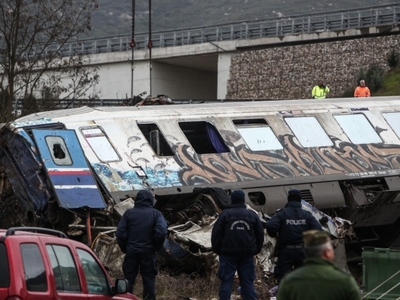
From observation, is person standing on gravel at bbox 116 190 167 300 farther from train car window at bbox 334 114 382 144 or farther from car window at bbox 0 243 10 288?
train car window at bbox 334 114 382 144

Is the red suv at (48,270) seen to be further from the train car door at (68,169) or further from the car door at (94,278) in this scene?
the train car door at (68,169)

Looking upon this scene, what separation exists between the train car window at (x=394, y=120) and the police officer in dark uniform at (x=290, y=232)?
777 cm

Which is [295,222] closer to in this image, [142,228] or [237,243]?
[237,243]

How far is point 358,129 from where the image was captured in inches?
793

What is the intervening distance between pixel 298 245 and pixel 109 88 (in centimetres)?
3739

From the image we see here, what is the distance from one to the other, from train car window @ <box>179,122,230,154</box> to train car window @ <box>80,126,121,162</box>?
5.44ft

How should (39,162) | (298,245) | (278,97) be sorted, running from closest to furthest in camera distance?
(298,245) → (39,162) → (278,97)

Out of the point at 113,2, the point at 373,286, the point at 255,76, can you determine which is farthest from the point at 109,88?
the point at 113,2

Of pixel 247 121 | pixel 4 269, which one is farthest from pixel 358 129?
pixel 4 269

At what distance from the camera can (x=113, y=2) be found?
17300 centimetres

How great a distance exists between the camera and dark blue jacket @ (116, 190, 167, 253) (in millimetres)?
13257

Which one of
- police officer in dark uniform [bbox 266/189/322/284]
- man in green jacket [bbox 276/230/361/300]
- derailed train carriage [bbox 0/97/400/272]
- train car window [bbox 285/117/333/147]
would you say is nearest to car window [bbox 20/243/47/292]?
man in green jacket [bbox 276/230/361/300]

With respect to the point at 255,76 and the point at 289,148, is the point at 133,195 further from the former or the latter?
the point at 255,76

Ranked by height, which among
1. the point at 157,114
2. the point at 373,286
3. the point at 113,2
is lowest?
the point at 373,286
